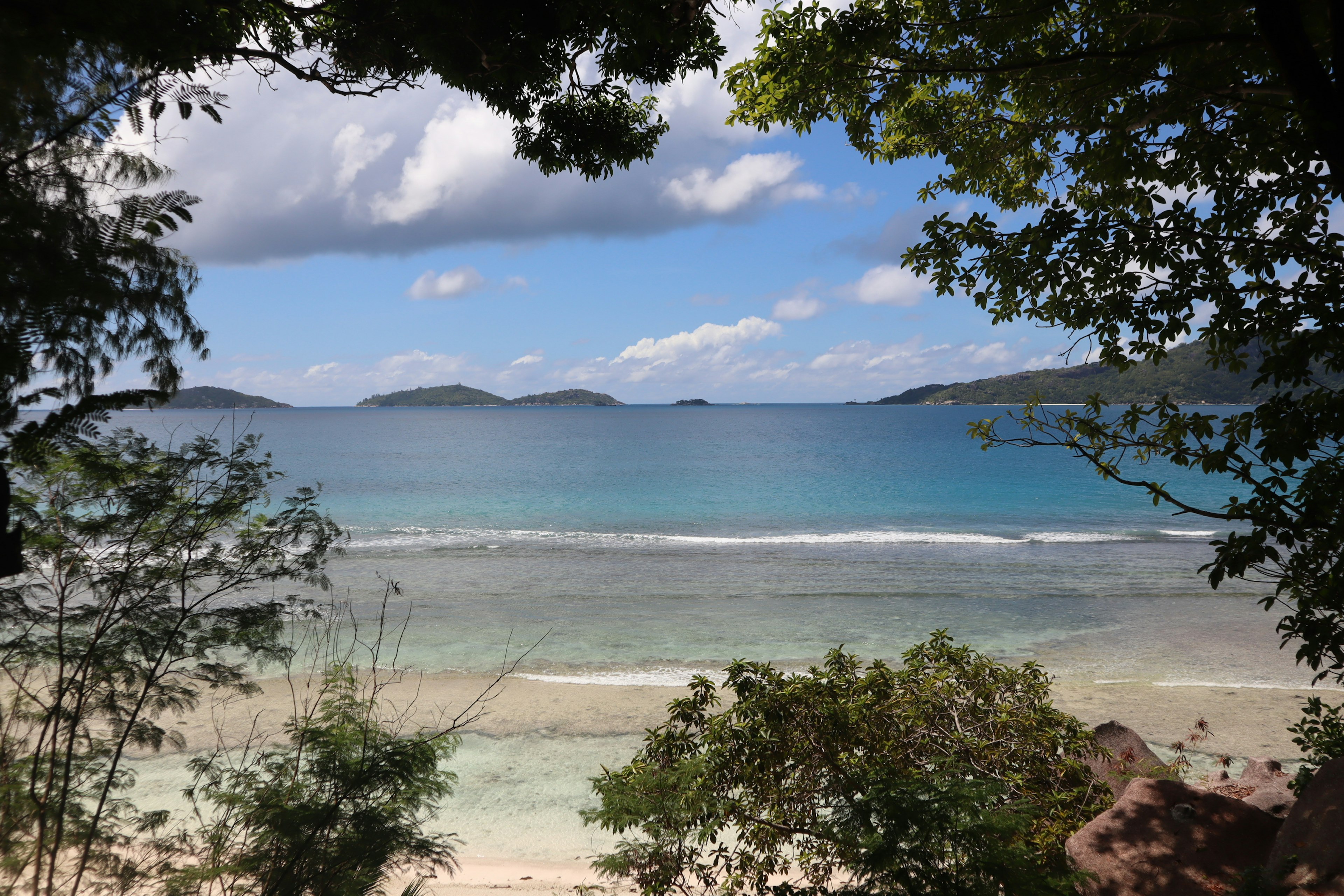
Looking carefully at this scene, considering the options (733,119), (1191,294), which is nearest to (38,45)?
(733,119)

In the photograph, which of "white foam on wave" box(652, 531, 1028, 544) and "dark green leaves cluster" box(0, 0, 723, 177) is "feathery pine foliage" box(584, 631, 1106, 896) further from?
"white foam on wave" box(652, 531, 1028, 544)

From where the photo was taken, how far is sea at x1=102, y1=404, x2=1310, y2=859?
11945 mm

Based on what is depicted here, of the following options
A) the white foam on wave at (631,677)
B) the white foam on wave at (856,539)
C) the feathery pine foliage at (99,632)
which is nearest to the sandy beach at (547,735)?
the white foam on wave at (631,677)

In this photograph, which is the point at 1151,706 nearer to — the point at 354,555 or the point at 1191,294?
the point at 1191,294

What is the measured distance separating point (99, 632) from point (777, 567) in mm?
18394

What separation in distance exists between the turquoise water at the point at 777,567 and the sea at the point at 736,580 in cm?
9

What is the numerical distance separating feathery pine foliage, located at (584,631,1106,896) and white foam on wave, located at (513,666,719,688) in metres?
5.83

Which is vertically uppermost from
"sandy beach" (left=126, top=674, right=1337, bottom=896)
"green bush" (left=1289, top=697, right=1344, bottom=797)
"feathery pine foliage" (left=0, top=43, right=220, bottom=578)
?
"feathery pine foliage" (left=0, top=43, right=220, bottom=578)

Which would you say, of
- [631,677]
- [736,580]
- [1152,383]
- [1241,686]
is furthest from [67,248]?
[1152,383]

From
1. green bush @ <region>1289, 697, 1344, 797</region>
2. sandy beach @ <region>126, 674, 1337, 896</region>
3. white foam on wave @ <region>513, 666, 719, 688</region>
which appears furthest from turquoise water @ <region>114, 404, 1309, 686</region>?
green bush @ <region>1289, 697, 1344, 797</region>

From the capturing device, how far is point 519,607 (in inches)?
659

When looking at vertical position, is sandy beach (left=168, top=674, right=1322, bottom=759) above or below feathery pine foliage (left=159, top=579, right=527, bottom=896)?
below

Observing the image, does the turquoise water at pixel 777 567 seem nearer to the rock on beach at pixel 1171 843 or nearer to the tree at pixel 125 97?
the tree at pixel 125 97

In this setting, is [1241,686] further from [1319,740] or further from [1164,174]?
[1164,174]
